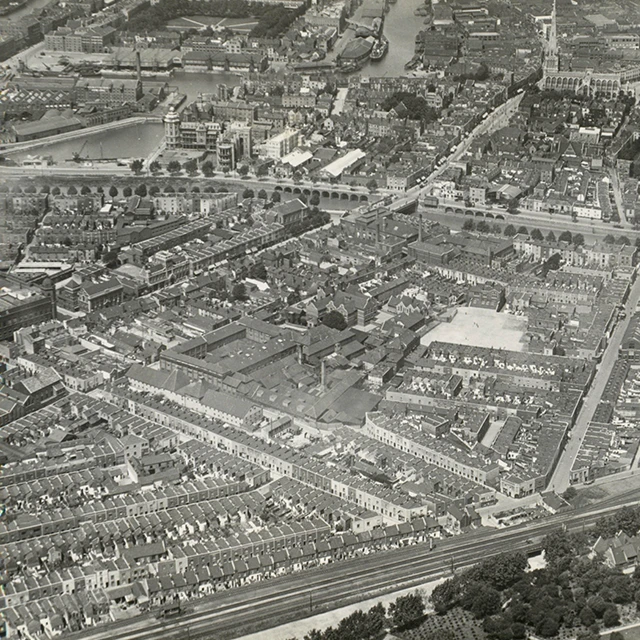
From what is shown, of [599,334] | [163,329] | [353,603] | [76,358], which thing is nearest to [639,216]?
[599,334]

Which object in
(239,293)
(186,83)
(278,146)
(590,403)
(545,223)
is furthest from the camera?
(186,83)

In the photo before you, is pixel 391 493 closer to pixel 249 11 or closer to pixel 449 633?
pixel 449 633

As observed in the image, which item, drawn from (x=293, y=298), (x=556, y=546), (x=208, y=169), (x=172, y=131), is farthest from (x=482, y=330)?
(x=172, y=131)

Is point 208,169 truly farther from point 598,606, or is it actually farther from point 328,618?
point 598,606

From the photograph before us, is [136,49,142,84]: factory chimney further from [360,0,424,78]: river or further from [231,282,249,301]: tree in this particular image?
[231,282,249,301]: tree

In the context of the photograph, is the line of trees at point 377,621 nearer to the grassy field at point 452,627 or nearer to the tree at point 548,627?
the grassy field at point 452,627

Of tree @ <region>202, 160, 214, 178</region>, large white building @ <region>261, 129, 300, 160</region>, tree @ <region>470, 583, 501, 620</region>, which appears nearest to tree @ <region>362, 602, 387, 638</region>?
tree @ <region>470, 583, 501, 620</region>
